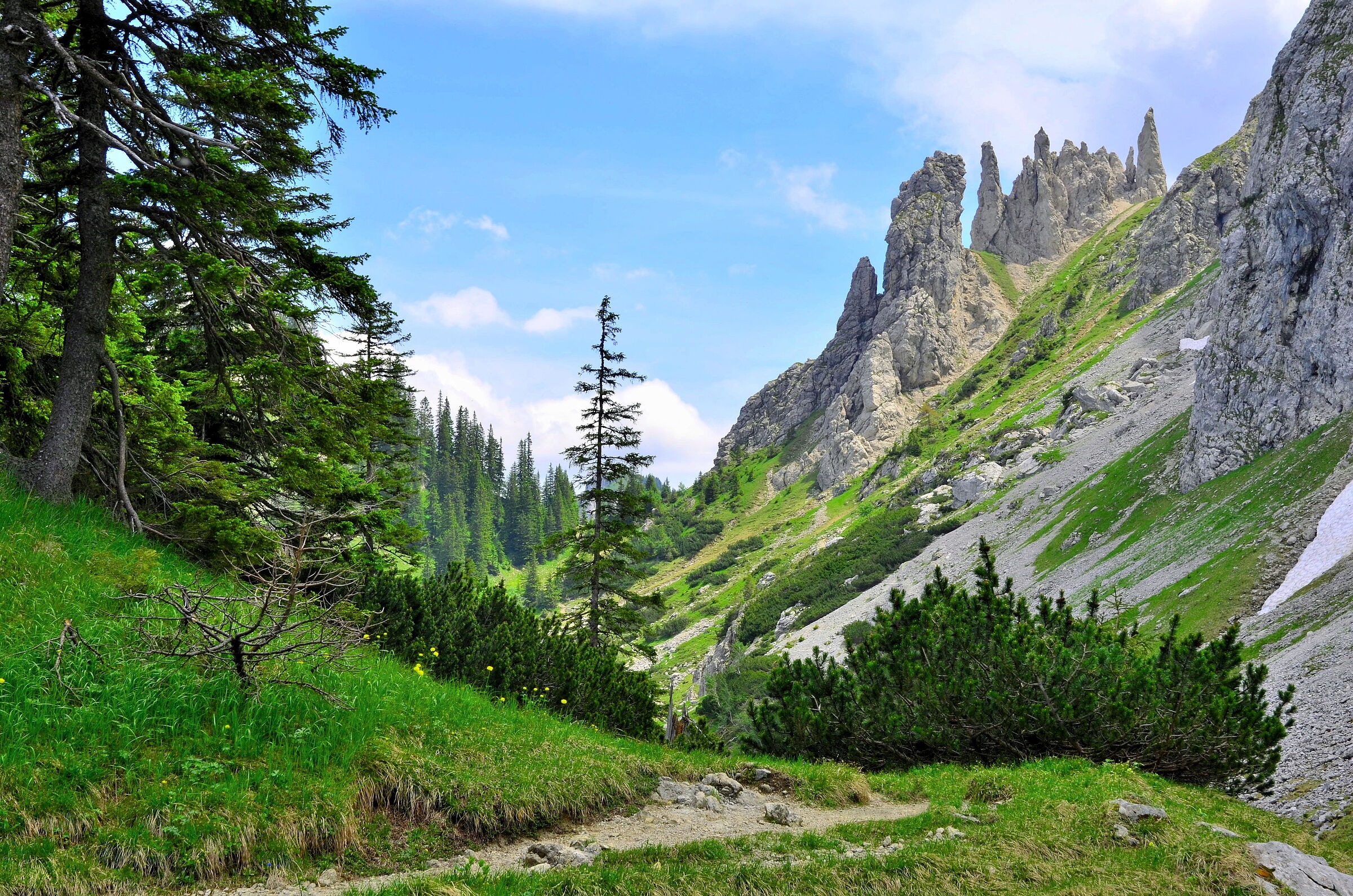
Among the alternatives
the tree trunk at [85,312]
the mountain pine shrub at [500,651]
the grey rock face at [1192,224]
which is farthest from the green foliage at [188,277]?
the grey rock face at [1192,224]

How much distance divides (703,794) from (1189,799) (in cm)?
832

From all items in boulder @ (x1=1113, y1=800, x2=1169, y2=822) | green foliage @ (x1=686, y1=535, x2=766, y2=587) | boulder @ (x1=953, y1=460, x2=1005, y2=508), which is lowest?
green foliage @ (x1=686, y1=535, x2=766, y2=587)

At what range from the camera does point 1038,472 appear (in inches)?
3942

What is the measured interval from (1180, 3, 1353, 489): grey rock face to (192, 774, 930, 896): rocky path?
67.8m

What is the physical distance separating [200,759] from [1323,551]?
54.1 metres

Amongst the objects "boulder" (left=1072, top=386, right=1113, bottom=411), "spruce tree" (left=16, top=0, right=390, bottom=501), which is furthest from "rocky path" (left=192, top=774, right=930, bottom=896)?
"boulder" (left=1072, top=386, right=1113, bottom=411)

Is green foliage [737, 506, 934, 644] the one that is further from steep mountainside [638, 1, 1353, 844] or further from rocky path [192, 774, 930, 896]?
rocky path [192, 774, 930, 896]

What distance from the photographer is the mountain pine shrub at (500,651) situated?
12203mm

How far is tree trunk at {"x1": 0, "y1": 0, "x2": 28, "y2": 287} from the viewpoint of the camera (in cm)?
896

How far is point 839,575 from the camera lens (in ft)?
331

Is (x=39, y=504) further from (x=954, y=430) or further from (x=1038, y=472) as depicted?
(x=954, y=430)

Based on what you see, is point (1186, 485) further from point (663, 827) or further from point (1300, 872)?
point (663, 827)

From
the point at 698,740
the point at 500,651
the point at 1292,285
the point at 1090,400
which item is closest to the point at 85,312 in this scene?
the point at 500,651

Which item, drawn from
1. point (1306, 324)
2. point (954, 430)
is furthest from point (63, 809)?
point (954, 430)
